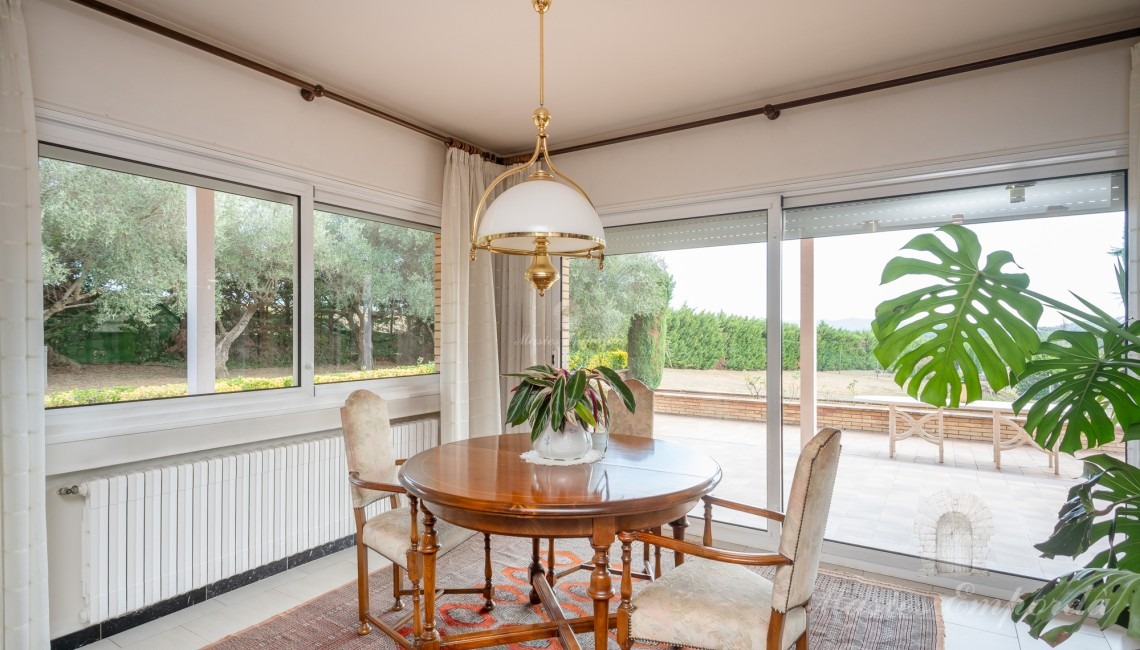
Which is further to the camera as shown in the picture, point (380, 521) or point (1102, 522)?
point (380, 521)

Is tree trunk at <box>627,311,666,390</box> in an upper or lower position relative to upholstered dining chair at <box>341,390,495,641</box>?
upper

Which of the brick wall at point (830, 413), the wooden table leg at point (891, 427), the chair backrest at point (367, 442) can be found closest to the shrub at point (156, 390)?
the chair backrest at point (367, 442)

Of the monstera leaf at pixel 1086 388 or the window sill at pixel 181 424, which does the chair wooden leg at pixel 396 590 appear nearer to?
the window sill at pixel 181 424

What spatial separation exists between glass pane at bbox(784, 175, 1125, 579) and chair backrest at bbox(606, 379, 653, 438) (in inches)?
42.0

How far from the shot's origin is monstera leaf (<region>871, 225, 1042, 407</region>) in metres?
1.75

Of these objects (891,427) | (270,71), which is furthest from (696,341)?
(270,71)

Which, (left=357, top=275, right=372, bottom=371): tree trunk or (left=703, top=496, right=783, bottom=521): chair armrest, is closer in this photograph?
(left=703, top=496, right=783, bottom=521): chair armrest

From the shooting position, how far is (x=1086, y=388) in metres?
1.80

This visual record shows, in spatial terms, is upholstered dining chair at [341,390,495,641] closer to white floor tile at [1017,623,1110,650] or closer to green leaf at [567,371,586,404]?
green leaf at [567,371,586,404]

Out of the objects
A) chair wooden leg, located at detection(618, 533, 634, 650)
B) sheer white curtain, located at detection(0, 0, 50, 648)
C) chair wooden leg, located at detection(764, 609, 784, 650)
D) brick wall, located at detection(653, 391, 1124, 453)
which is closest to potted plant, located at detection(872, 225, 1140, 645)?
chair wooden leg, located at detection(764, 609, 784, 650)

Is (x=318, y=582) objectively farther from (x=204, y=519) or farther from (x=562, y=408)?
(x=562, y=408)

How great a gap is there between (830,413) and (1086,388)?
170cm

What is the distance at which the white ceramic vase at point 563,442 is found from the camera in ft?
7.47

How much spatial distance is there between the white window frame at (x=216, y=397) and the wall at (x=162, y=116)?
1 cm
